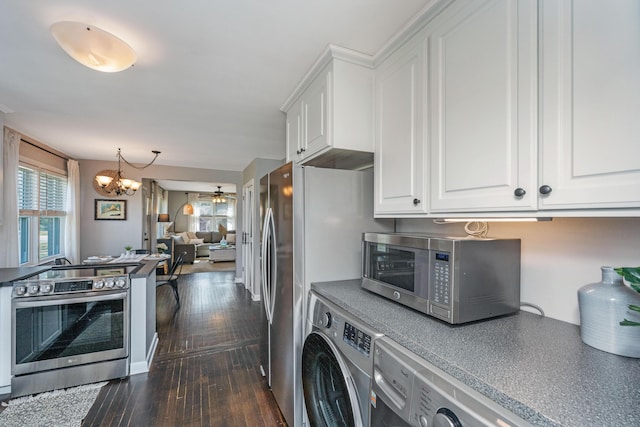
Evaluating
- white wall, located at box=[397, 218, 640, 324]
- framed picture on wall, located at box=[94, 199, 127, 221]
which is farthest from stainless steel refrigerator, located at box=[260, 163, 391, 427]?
framed picture on wall, located at box=[94, 199, 127, 221]

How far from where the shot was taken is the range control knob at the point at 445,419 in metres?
0.74

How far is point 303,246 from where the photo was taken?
174 centimetres

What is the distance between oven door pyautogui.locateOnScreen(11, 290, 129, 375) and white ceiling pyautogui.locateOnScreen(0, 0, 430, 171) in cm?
170

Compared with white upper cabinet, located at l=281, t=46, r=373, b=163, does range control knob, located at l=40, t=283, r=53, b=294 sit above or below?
below

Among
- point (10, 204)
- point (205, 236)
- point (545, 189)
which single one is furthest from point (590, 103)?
point (205, 236)

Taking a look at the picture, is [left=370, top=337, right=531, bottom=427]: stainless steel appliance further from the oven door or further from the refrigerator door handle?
the oven door

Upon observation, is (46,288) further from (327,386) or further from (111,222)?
(111,222)

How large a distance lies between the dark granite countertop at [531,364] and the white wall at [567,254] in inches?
3.7

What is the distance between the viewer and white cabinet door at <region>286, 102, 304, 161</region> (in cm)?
219

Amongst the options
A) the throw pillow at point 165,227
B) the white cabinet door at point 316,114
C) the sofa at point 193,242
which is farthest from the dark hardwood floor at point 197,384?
the throw pillow at point 165,227

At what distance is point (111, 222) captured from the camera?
539 centimetres

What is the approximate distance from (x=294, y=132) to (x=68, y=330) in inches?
97.4

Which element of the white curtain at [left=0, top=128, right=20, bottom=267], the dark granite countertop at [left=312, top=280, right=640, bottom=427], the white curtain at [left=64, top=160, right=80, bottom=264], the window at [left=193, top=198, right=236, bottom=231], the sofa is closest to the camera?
the dark granite countertop at [left=312, top=280, right=640, bottom=427]

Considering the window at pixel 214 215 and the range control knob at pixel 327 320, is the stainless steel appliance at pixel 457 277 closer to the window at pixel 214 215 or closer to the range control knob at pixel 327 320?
the range control knob at pixel 327 320
